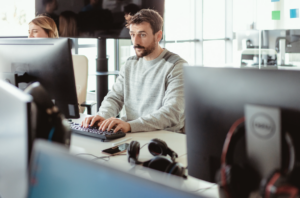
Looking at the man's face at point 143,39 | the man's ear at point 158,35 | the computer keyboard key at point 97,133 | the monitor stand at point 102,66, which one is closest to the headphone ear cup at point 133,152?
the computer keyboard key at point 97,133

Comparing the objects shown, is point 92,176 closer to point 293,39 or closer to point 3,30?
point 3,30

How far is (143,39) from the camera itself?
6.84 feet

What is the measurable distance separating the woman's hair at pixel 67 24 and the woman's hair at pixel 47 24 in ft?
0.51

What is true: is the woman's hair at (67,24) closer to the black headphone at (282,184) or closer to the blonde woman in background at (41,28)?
the blonde woman in background at (41,28)

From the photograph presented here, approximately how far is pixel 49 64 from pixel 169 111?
0.72m

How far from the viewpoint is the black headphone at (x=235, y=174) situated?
73 centimetres

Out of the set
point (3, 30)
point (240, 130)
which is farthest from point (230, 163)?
point (3, 30)

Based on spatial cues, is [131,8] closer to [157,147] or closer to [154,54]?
[154,54]

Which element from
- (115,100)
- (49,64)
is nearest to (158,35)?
(115,100)

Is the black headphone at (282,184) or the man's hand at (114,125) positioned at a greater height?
the black headphone at (282,184)

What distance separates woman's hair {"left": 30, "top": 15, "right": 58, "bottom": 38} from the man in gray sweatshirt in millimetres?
797

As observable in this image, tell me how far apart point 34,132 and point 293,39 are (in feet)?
13.6

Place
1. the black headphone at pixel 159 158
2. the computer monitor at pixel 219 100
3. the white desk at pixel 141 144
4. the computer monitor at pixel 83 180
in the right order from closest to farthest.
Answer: the computer monitor at pixel 83 180 < the computer monitor at pixel 219 100 < the black headphone at pixel 159 158 < the white desk at pixel 141 144

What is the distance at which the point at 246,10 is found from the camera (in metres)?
6.11
